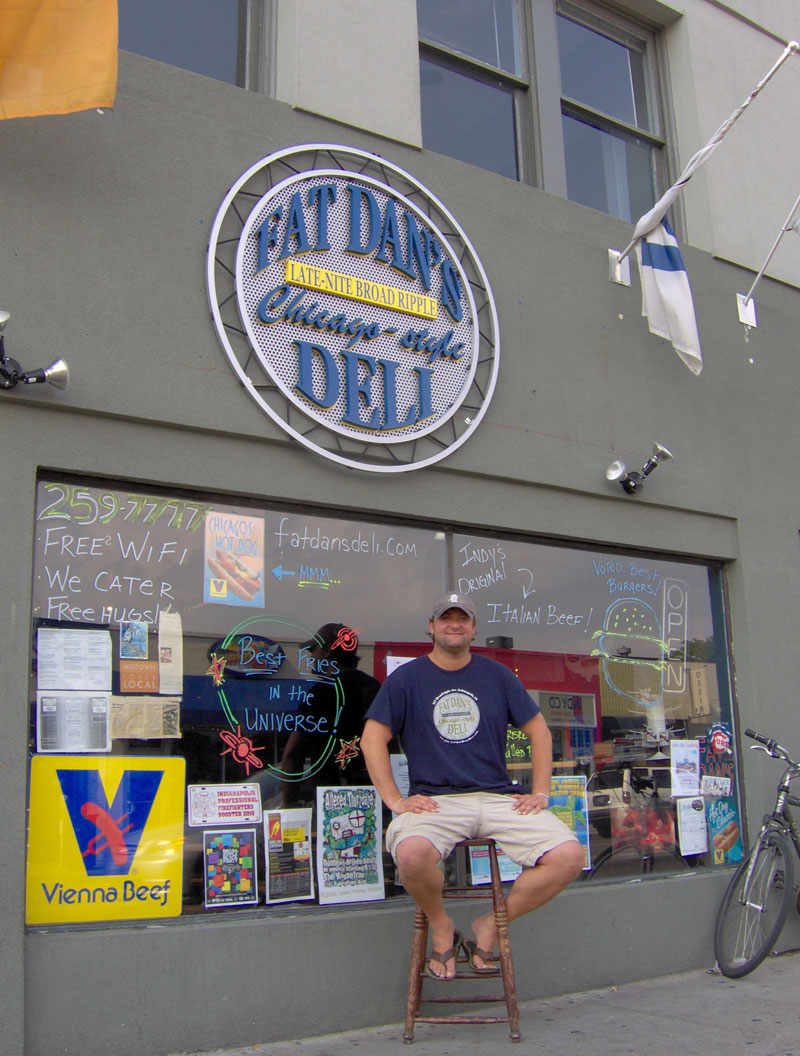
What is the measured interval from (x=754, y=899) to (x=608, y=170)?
5.01 metres

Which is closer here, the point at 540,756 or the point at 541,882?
the point at 541,882

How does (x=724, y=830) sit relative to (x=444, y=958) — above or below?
above

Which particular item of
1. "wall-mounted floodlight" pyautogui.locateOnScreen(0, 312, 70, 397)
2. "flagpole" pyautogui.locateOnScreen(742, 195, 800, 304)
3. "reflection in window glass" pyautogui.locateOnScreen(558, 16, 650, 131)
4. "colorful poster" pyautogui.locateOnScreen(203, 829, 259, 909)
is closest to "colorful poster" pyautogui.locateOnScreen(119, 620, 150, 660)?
"colorful poster" pyautogui.locateOnScreen(203, 829, 259, 909)

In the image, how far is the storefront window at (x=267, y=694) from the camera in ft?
13.8

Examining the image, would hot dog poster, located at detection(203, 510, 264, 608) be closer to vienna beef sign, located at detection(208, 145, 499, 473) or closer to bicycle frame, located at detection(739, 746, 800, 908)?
vienna beef sign, located at detection(208, 145, 499, 473)

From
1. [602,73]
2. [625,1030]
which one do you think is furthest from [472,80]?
[625,1030]

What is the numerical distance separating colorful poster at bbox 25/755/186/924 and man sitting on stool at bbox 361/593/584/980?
92cm

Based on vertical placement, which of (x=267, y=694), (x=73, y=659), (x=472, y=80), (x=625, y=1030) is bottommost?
(x=625, y=1030)

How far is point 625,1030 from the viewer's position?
4387 mm

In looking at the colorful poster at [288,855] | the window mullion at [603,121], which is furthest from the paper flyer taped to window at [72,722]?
the window mullion at [603,121]

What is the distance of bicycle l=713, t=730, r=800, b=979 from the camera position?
567 cm

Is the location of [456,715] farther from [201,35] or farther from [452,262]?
[201,35]

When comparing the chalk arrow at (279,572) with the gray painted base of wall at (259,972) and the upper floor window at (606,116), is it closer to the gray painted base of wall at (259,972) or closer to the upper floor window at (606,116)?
the gray painted base of wall at (259,972)

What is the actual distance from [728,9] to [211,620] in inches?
254
